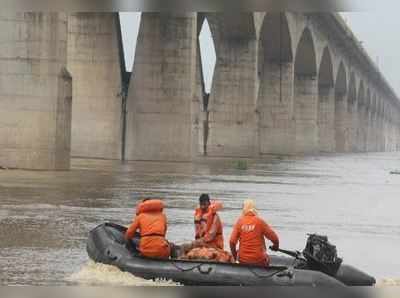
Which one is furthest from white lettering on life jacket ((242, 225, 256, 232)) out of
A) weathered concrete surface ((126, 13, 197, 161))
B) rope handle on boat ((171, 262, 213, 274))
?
weathered concrete surface ((126, 13, 197, 161))

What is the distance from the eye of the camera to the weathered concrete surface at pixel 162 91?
152 ft

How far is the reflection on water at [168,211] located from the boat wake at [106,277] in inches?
0.9

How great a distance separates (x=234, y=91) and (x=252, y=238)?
173 feet

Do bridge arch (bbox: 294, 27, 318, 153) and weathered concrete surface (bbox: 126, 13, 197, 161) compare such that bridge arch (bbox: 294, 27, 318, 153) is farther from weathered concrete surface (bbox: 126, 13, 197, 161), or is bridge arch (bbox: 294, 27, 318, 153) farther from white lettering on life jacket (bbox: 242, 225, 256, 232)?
white lettering on life jacket (bbox: 242, 225, 256, 232)

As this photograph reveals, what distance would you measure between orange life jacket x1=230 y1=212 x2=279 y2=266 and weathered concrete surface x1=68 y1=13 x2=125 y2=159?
36.0 m

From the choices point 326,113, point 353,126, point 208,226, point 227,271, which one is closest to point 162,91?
point 208,226

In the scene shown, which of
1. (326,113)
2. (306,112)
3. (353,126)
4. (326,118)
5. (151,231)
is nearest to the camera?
(151,231)

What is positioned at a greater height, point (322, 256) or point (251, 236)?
point (251, 236)

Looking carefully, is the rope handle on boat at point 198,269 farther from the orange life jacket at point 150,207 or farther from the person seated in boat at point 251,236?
the orange life jacket at point 150,207

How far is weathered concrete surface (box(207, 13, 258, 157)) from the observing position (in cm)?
6211

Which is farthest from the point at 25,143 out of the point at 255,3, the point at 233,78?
the point at 233,78

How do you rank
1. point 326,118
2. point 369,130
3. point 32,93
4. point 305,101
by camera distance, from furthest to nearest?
point 369,130, point 326,118, point 305,101, point 32,93

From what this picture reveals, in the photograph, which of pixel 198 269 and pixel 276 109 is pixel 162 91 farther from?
pixel 198 269

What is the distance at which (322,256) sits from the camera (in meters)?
11.0
